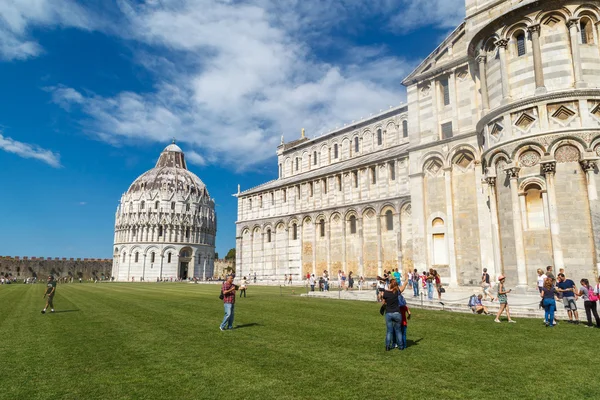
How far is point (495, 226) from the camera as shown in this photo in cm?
1900

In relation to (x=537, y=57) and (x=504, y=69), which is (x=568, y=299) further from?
(x=504, y=69)

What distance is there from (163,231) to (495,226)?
80676 mm

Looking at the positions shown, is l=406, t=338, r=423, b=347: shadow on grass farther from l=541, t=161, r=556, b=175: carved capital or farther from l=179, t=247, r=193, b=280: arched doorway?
l=179, t=247, r=193, b=280: arched doorway

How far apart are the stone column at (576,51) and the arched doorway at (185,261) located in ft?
274

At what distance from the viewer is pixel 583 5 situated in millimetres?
17438

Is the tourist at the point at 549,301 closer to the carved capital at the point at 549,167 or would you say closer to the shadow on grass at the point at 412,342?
the shadow on grass at the point at 412,342

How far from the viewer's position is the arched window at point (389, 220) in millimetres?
37688

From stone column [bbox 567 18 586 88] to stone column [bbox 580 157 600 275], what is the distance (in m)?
3.46

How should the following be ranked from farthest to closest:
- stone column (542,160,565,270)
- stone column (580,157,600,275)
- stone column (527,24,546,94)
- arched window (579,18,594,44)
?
stone column (527,24,546,94)
arched window (579,18,594,44)
stone column (542,160,565,270)
stone column (580,157,600,275)

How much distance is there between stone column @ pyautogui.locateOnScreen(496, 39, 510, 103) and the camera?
18.8 metres

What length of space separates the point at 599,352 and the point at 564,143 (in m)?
11.5

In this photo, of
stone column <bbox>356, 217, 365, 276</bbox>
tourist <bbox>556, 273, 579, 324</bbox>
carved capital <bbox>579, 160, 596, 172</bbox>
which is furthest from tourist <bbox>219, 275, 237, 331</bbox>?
stone column <bbox>356, 217, 365, 276</bbox>

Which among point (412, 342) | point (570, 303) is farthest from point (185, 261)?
point (412, 342)

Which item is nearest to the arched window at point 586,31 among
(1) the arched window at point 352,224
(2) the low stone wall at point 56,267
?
(1) the arched window at point 352,224
